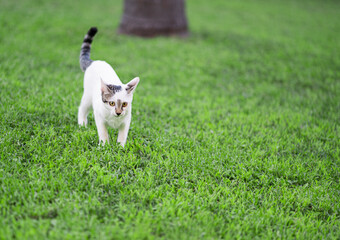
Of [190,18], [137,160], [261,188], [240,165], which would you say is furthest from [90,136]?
[190,18]

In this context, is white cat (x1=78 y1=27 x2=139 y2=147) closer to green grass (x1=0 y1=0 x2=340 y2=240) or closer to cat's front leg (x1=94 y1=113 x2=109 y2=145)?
cat's front leg (x1=94 y1=113 x2=109 y2=145)

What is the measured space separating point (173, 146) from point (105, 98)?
1.25m

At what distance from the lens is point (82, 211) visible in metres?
2.62

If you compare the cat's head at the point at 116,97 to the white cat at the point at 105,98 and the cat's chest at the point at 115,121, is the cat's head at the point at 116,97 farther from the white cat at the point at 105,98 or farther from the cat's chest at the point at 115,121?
the cat's chest at the point at 115,121

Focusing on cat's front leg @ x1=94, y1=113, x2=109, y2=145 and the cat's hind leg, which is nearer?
cat's front leg @ x1=94, y1=113, x2=109, y2=145

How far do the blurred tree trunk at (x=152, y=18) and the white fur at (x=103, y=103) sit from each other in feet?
18.0

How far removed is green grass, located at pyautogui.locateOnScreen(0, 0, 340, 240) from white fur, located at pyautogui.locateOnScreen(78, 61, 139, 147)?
238 mm

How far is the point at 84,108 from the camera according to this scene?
12.9 feet

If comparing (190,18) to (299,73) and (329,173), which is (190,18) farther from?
(329,173)

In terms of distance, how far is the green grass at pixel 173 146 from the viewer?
271 cm

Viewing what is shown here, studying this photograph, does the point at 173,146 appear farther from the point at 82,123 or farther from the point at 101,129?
the point at 82,123

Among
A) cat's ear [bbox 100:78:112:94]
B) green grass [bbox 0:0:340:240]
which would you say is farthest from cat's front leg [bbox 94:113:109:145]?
cat's ear [bbox 100:78:112:94]

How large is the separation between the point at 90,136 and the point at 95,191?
100 centimetres

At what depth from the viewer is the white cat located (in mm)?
3143
